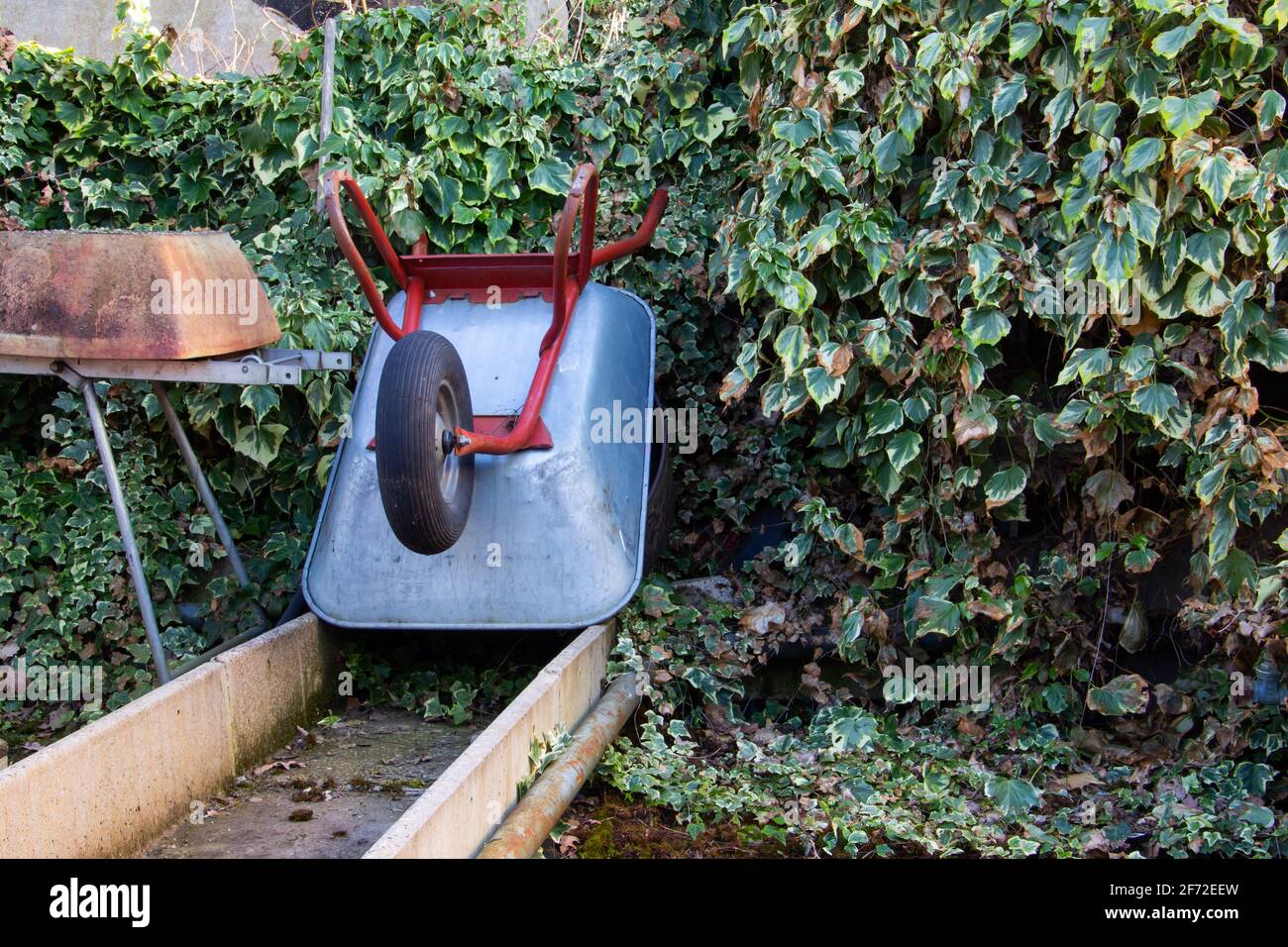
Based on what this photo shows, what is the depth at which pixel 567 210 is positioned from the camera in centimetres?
287

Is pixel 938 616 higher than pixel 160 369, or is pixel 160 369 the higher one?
pixel 160 369

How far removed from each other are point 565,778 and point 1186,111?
2.10 m

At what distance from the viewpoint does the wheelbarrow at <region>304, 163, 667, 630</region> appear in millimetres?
3082

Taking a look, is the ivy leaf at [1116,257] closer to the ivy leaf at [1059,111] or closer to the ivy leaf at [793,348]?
the ivy leaf at [1059,111]

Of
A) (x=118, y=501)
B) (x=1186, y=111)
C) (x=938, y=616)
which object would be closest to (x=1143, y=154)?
(x=1186, y=111)

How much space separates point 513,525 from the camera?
3.13 metres

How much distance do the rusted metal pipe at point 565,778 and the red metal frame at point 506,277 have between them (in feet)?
2.37

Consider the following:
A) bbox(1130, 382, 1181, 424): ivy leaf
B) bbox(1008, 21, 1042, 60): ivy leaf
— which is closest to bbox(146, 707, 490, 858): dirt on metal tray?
bbox(1130, 382, 1181, 424): ivy leaf

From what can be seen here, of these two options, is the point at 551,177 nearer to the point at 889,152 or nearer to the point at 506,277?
the point at 506,277

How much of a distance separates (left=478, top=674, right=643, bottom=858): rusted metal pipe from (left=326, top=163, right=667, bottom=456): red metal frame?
72 centimetres

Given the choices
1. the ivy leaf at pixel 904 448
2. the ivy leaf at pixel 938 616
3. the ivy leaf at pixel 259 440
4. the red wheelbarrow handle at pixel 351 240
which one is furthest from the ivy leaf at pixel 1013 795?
the ivy leaf at pixel 259 440

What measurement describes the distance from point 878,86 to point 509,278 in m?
1.19

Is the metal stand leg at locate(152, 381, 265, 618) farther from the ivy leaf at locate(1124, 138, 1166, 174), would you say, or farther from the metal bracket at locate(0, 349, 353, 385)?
the ivy leaf at locate(1124, 138, 1166, 174)

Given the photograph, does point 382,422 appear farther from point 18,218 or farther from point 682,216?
point 18,218
